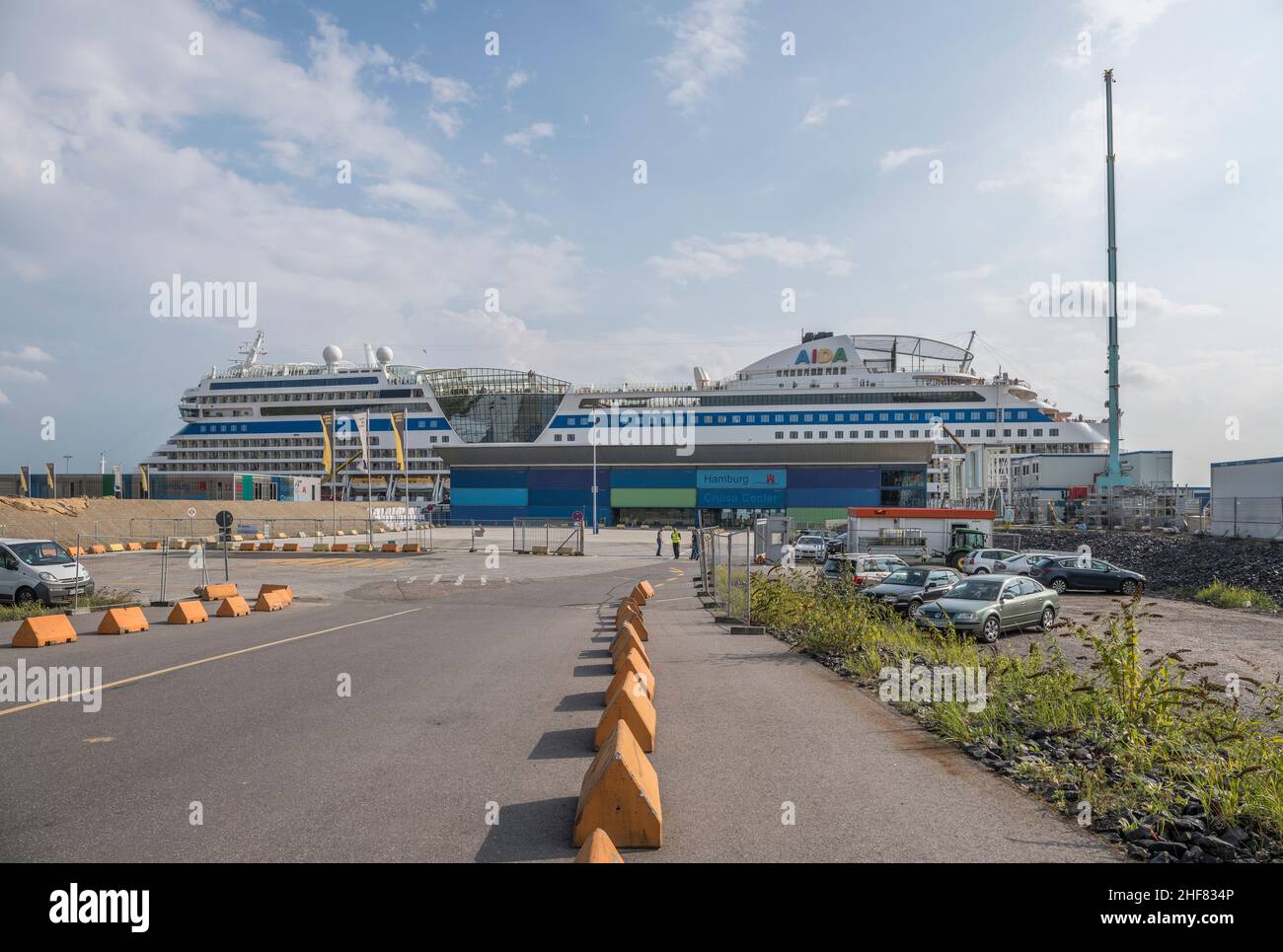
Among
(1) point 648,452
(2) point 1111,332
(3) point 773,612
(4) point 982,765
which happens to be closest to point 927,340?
(2) point 1111,332

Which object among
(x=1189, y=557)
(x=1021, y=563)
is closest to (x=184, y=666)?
(x=1021, y=563)

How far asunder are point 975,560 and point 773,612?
47.5 feet

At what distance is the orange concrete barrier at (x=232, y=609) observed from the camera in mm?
17438

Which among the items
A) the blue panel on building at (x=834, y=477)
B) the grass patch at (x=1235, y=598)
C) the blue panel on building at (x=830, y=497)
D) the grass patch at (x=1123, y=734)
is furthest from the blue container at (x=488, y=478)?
the grass patch at (x=1123, y=734)

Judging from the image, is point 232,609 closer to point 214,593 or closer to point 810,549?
point 214,593

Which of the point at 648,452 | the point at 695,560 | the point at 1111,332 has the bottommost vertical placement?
the point at 695,560

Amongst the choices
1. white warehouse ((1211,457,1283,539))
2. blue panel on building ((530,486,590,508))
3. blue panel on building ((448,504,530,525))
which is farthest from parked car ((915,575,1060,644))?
blue panel on building ((448,504,530,525))

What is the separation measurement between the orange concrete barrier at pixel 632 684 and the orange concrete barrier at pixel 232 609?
11926 mm

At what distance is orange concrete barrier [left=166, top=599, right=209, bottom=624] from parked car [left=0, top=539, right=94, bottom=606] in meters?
4.33

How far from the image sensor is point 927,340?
95.5m

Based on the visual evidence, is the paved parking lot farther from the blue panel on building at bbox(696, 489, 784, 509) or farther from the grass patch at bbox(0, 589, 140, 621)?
the blue panel on building at bbox(696, 489, 784, 509)

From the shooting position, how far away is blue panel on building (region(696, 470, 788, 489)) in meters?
78.1

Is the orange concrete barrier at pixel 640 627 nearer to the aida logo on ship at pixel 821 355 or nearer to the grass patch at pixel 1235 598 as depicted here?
the grass patch at pixel 1235 598
